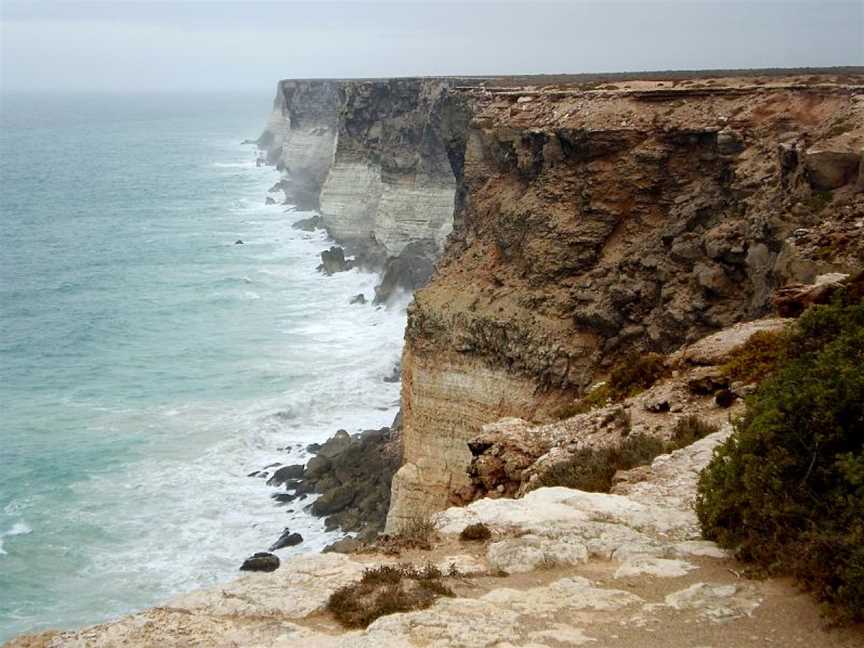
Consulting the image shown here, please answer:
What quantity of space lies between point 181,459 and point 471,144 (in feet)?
49.3

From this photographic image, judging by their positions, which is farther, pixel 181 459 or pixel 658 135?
pixel 181 459

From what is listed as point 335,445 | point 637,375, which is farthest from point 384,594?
point 335,445

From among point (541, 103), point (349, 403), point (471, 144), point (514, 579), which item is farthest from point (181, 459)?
point (514, 579)

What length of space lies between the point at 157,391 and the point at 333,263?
73.3 ft

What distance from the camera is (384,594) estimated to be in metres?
6.99

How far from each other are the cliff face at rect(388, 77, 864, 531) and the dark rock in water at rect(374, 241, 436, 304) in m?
25.2

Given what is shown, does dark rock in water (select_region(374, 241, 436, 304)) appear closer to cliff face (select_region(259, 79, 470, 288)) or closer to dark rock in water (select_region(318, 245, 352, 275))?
cliff face (select_region(259, 79, 470, 288))

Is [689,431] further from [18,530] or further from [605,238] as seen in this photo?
[18,530]

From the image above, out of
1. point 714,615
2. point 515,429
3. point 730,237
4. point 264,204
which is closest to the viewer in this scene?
point 714,615

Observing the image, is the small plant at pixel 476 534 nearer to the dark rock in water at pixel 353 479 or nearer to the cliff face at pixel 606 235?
the cliff face at pixel 606 235

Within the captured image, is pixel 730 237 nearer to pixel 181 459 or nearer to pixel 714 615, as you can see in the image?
pixel 714 615

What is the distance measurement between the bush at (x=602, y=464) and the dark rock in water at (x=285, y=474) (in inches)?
784

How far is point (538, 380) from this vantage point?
1953cm

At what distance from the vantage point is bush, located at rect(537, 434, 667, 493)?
34.7 feet
